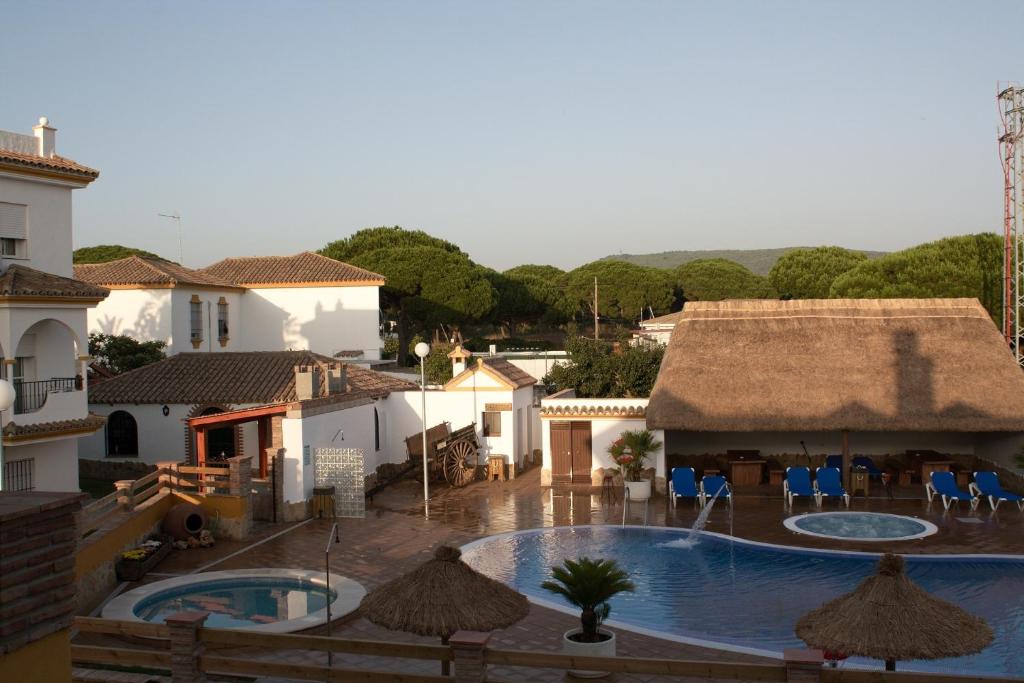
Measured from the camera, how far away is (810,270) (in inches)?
3034

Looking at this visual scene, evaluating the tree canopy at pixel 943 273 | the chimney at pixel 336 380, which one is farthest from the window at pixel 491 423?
the tree canopy at pixel 943 273

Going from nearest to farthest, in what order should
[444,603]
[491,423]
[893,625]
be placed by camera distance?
[893,625], [444,603], [491,423]

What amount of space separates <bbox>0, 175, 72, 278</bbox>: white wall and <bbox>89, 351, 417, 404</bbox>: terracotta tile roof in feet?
14.5

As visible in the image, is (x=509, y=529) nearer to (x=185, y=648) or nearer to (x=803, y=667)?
(x=185, y=648)

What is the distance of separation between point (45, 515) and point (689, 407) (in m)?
17.9

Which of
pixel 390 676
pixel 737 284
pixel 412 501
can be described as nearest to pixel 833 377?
pixel 412 501

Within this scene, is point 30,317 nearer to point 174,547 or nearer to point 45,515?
point 174,547

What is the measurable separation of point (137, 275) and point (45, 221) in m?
14.3

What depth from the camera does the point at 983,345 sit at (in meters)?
22.6

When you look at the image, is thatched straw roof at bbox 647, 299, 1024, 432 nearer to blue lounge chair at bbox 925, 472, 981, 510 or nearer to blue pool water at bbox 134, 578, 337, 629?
blue lounge chair at bbox 925, 472, 981, 510

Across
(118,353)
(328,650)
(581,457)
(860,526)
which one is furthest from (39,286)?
(860,526)

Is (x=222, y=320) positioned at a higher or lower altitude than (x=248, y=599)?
higher

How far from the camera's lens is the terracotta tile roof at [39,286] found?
65.5 feet

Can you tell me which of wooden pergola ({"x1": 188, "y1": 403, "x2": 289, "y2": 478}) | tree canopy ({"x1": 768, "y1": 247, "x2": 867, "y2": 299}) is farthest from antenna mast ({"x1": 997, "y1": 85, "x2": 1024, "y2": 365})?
tree canopy ({"x1": 768, "y1": 247, "x2": 867, "y2": 299})
